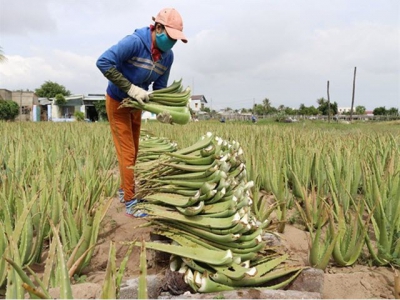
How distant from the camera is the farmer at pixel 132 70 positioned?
2.30 m

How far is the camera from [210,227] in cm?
157

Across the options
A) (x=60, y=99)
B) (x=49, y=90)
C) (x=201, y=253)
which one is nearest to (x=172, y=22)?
(x=201, y=253)

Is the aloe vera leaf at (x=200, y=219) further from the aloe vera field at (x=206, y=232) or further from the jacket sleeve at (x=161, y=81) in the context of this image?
the jacket sleeve at (x=161, y=81)

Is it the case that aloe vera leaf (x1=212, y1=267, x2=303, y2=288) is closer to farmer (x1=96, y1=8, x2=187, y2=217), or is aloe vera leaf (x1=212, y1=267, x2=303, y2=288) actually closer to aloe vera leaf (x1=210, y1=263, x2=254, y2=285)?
aloe vera leaf (x1=210, y1=263, x2=254, y2=285)

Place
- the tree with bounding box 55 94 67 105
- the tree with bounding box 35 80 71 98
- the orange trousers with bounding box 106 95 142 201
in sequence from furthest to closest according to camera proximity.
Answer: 1. the tree with bounding box 35 80 71 98
2. the tree with bounding box 55 94 67 105
3. the orange trousers with bounding box 106 95 142 201

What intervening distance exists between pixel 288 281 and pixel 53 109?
34.3 metres

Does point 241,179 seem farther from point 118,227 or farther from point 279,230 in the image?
point 118,227

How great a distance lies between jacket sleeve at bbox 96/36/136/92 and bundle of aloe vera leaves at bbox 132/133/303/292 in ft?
2.15

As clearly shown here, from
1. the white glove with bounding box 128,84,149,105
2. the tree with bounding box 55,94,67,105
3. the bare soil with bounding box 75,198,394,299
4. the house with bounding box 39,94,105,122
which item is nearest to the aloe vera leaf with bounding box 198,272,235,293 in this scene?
the bare soil with bounding box 75,198,394,299

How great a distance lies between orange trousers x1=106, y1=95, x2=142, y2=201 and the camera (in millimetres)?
2449

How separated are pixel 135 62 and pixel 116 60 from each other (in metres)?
0.16

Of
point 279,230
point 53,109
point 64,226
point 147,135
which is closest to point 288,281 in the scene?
point 279,230

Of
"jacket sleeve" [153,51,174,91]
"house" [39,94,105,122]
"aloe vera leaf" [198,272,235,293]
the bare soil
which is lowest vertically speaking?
the bare soil

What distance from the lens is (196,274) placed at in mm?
1399
